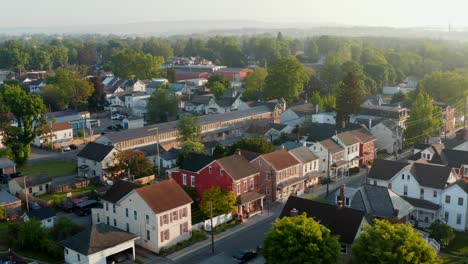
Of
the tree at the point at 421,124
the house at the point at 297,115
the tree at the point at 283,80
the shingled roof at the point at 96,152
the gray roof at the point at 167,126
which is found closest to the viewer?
the shingled roof at the point at 96,152

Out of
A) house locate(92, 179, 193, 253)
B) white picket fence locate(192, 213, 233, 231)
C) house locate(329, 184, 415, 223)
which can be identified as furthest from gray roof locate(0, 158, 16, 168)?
house locate(329, 184, 415, 223)

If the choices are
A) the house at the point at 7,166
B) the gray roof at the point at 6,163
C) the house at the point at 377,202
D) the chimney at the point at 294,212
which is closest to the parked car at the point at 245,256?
the chimney at the point at 294,212

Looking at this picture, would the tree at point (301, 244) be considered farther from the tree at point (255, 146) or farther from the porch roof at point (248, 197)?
the tree at point (255, 146)

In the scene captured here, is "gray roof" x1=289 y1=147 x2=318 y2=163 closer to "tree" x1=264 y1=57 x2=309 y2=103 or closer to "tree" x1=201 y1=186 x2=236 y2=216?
"tree" x1=201 y1=186 x2=236 y2=216

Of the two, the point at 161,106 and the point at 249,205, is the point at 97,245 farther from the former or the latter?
the point at 161,106

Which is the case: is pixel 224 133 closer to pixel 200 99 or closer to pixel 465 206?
pixel 200 99

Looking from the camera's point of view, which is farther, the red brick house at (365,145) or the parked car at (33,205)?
the red brick house at (365,145)

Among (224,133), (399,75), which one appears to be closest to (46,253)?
(224,133)

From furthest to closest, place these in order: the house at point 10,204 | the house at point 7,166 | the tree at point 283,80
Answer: the tree at point 283,80 → the house at point 7,166 → the house at point 10,204
